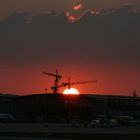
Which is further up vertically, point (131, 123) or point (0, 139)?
point (131, 123)

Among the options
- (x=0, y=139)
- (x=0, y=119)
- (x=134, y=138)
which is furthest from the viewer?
(x=0, y=119)

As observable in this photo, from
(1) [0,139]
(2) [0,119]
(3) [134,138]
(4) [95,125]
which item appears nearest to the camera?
(1) [0,139]

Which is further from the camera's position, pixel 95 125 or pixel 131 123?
pixel 131 123

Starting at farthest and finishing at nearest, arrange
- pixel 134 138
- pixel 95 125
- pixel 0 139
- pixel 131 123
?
pixel 131 123 → pixel 95 125 → pixel 134 138 → pixel 0 139

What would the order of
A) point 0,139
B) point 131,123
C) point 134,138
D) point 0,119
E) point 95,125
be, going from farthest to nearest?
1. point 0,119
2. point 131,123
3. point 95,125
4. point 134,138
5. point 0,139

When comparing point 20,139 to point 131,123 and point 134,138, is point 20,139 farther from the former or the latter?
point 131,123

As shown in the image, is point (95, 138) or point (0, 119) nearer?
point (95, 138)

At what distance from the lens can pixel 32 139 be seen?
62.2 meters

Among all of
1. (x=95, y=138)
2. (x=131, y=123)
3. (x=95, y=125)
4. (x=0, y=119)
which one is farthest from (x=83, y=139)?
(x=0, y=119)

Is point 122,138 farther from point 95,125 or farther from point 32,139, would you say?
point 95,125

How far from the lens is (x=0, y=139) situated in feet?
201

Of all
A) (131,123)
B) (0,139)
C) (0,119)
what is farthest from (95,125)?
(0,139)

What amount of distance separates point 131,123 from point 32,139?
78270 mm

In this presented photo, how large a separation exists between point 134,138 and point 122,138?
→ 1.76m
